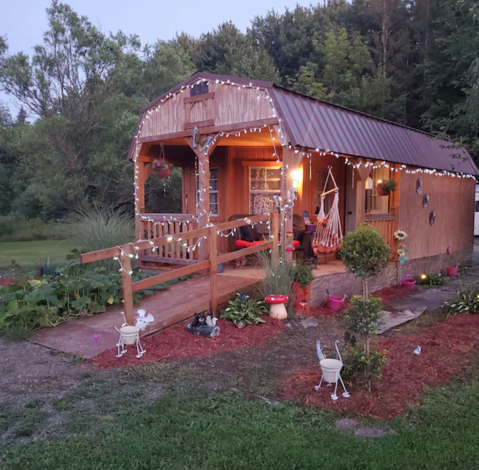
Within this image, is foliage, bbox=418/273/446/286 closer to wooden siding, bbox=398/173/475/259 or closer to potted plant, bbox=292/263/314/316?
wooden siding, bbox=398/173/475/259

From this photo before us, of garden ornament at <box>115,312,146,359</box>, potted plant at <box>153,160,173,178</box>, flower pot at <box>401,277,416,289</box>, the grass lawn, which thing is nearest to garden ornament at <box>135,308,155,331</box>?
garden ornament at <box>115,312,146,359</box>

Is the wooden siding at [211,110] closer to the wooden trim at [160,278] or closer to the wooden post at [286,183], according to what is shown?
the wooden post at [286,183]

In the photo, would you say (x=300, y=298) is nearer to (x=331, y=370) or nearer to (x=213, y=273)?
(x=213, y=273)

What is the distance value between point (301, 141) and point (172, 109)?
2.83 meters

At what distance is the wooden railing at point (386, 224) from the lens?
8.56 m

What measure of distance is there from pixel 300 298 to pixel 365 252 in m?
2.60

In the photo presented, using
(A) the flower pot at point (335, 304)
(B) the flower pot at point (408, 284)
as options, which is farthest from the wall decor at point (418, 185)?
(A) the flower pot at point (335, 304)

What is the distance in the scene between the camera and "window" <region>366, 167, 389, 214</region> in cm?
1006

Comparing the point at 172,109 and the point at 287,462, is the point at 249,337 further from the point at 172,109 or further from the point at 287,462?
the point at 172,109

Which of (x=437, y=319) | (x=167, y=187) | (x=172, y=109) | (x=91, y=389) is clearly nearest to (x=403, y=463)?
(x=91, y=389)

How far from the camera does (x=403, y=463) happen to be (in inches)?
104

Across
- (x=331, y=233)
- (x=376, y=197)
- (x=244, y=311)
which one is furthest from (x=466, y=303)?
(x=376, y=197)

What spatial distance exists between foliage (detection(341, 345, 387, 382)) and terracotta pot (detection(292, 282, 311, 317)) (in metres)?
2.66

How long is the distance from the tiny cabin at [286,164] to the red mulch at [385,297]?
47 cm
